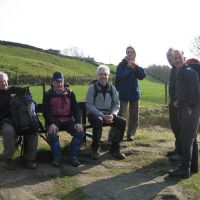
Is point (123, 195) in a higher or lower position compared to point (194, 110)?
lower

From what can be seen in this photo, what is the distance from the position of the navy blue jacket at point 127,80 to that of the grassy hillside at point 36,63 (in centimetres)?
3693

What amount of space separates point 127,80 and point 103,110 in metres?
1.27

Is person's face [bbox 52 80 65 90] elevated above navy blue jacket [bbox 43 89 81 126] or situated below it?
above

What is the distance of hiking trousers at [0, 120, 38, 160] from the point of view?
7000 millimetres

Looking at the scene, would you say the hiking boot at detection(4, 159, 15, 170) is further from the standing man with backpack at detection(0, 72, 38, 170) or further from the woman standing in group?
the woman standing in group

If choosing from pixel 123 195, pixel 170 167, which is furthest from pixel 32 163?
pixel 170 167

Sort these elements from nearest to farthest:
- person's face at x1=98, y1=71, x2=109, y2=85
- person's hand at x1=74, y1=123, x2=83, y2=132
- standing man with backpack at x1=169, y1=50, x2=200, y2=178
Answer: standing man with backpack at x1=169, y1=50, x2=200, y2=178 < person's hand at x1=74, y1=123, x2=83, y2=132 < person's face at x1=98, y1=71, x2=109, y2=85

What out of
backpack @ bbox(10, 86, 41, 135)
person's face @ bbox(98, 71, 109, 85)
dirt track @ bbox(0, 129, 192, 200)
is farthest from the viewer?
person's face @ bbox(98, 71, 109, 85)

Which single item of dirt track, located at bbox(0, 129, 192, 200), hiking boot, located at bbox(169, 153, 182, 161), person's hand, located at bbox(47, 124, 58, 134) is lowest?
dirt track, located at bbox(0, 129, 192, 200)

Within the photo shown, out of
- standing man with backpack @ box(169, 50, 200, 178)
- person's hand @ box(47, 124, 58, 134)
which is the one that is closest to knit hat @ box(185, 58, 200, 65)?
standing man with backpack @ box(169, 50, 200, 178)

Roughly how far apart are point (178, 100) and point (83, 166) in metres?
2.01

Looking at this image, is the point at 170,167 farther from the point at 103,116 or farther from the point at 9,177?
the point at 9,177

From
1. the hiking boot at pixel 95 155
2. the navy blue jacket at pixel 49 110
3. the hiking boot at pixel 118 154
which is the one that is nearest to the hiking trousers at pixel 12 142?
the navy blue jacket at pixel 49 110

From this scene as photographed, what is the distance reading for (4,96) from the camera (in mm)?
7410
